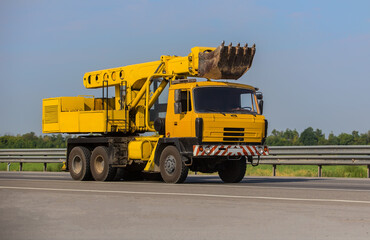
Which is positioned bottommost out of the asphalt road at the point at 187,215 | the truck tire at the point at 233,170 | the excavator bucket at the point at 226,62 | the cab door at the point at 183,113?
the asphalt road at the point at 187,215

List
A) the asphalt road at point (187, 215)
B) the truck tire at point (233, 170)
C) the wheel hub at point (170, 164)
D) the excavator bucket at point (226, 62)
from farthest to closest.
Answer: the truck tire at point (233, 170) < the excavator bucket at point (226, 62) < the wheel hub at point (170, 164) < the asphalt road at point (187, 215)

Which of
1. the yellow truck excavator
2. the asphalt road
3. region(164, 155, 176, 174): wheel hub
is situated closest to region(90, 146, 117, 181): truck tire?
the yellow truck excavator

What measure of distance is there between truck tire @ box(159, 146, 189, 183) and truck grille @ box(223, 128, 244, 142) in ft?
4.26

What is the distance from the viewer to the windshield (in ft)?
57.9

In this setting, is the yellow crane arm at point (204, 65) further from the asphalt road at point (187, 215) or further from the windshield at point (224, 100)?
the asphalt road at point (187, 215)

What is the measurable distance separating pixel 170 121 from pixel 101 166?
10.8 ft

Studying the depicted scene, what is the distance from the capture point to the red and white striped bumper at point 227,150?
17.3 metres

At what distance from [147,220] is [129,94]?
12176 mm

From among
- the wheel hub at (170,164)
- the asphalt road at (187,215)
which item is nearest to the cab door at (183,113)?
the wheel hub at (170,164)

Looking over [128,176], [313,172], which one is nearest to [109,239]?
[128,176]

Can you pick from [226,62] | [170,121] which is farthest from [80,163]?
[226,62]

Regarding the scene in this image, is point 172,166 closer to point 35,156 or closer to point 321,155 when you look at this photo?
point 321,155

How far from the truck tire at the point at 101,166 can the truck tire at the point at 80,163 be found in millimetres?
220

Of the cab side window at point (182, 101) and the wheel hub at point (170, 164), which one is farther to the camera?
the wheel hub at point (170, 164)
